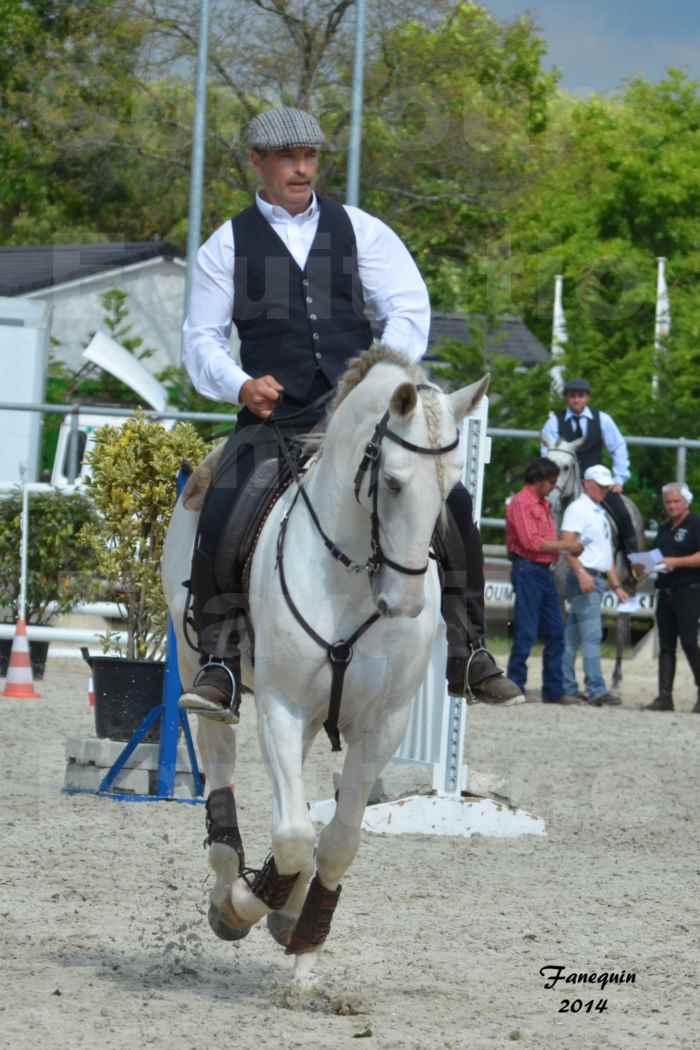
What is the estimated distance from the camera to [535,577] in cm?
1533

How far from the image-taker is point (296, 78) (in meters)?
28.1

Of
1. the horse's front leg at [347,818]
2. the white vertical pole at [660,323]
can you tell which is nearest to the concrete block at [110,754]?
the horse's front leg at [347,818]

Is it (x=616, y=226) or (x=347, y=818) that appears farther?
(x=616, y=226)

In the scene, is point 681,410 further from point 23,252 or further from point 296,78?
point 23,252

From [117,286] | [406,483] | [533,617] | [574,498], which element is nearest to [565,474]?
[574,498]

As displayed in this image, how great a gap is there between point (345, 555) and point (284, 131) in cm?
160

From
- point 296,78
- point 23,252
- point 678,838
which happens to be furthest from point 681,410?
point 23,252

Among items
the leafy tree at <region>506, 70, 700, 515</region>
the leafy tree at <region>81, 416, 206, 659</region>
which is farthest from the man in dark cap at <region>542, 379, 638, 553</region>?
the leafy tree at <region>81, 416, 206, 659</region>

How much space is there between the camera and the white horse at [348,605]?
5.06 meters

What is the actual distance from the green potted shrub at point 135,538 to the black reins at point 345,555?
12.2 feet

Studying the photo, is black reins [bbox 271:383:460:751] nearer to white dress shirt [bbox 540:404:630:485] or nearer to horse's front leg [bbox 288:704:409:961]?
horse's front leg [bbox 288:704:409:961]

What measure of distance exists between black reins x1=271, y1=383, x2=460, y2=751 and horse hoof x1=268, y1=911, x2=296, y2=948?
0.69m

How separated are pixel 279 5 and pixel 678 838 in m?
21.4

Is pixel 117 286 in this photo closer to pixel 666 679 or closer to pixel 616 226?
pixel 616 226
